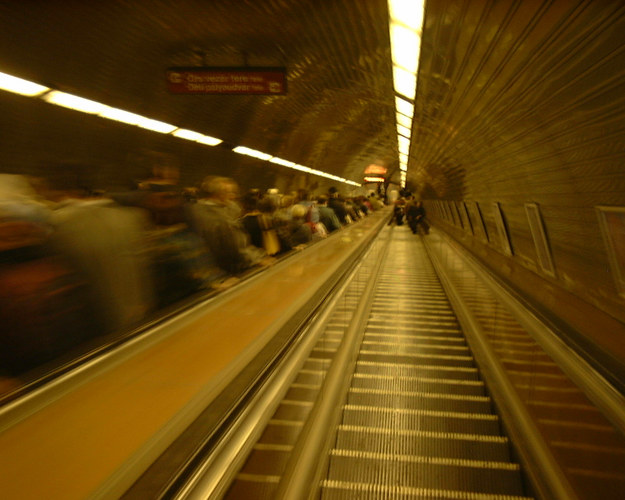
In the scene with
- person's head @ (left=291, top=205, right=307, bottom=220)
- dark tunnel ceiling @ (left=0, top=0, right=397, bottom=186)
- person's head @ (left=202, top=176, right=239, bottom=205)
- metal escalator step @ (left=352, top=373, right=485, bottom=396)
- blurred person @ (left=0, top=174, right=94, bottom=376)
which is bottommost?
metal escalator step @ (left=352, top=373, right=485, bottom=396)

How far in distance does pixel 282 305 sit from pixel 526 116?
2.68 metres

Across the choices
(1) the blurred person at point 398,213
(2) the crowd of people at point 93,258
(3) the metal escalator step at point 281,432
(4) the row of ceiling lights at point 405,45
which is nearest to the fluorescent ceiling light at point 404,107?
(4) the row of ceiling lights at point 405,45

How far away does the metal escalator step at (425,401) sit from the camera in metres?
3.36

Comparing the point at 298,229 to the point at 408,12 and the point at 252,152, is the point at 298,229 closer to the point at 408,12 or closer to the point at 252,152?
the point at 408,12

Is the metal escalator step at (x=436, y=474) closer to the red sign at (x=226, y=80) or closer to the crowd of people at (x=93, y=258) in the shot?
the crowd of people at (x=93, y=258)

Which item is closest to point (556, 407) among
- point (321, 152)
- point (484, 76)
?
point (484, 76)

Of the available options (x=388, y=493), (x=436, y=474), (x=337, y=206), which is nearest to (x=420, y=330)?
(x=436, y=474)

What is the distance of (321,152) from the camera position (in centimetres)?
1399

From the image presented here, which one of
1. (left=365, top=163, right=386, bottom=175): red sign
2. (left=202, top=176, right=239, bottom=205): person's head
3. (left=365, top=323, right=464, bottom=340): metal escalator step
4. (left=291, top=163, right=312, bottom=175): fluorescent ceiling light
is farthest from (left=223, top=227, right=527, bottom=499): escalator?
(left=365, top=163, right=386, bottom=175): red sign

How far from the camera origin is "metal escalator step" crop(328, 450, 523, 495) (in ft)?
7.95

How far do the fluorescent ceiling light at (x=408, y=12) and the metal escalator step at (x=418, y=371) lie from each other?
3200 mm

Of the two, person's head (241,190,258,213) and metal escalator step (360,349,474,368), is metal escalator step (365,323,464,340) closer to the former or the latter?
metal escalator step (360,349,474,368)

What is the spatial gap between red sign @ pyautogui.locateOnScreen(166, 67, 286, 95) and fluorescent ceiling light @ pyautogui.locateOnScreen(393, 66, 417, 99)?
6.13 feet

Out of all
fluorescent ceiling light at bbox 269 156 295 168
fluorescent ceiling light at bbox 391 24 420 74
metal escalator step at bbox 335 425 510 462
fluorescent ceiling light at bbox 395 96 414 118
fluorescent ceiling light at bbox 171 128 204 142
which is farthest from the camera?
fluorescent ceiling light at bbox 269 156 295 168
